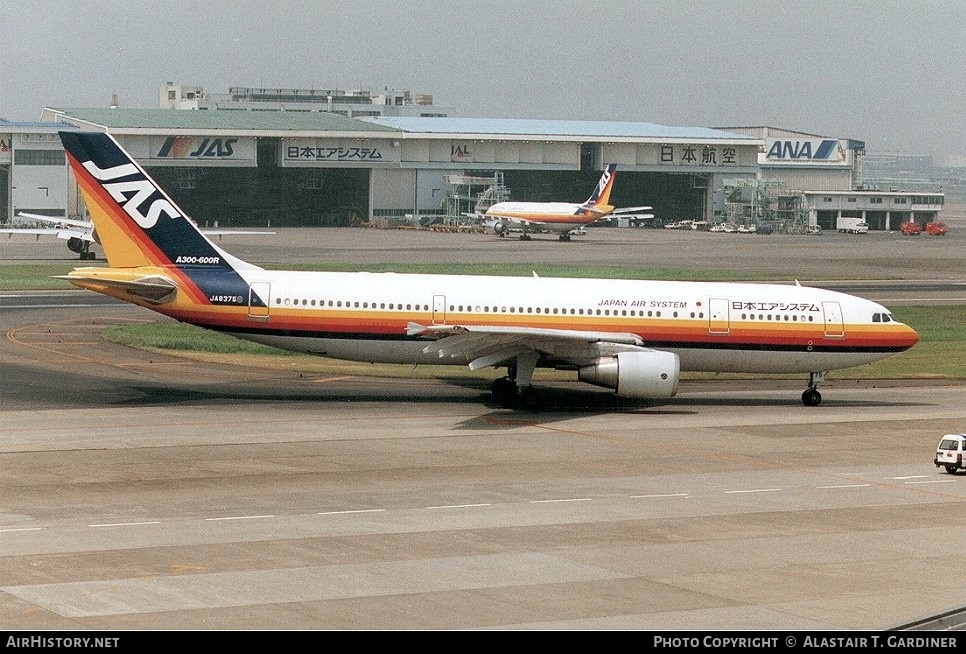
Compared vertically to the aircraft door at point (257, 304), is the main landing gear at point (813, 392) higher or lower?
lower

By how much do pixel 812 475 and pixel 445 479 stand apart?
9515mm

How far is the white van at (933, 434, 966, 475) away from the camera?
3450cm

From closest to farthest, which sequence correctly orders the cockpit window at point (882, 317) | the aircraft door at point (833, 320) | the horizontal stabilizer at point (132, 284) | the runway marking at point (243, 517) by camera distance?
the runway marking at point (243, 517) → the horizontal stabilizer at point (132, 284) → the aircraft door at point (833, 320) → the cockpit window at point (882, 317)

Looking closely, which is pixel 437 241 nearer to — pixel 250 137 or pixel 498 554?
pixel 250 137

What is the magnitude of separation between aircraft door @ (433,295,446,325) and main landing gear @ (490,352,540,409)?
2.73 m

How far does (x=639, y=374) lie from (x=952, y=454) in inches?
420

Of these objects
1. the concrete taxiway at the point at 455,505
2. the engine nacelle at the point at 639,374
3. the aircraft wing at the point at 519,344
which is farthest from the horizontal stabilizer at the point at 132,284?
the engine nacelle at the point at 639,374

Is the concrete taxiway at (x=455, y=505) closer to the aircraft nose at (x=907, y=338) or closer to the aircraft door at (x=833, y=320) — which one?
the aircraft nose at (x=907, y=338)

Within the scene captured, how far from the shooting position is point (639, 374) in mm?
42219

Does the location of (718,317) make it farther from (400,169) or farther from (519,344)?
(400,169)

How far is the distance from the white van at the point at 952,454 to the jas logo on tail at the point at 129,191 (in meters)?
25.7

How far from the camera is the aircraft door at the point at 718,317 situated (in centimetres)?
4497
